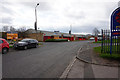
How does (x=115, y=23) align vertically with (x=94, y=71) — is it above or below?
above

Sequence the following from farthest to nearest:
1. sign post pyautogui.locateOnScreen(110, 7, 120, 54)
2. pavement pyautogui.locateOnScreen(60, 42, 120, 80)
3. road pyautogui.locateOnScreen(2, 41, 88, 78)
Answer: sign post pyautogui.locateOnScreen(110, 7, 120, 54) → road pyautogui.locateOnScreen(2, 41, 88, 78) → pavement pyautogui.locateOnScreen(60, 42, 120, 80)

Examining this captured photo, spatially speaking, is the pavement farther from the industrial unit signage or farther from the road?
the industrial unit signage

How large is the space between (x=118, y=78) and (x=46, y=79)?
2.90m

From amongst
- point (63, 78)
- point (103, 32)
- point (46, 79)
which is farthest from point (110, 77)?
point (103, 32)

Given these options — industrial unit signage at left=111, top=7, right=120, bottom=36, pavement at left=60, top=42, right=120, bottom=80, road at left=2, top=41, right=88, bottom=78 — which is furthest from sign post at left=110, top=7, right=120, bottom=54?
road at left=2, top=41, right=88, bottom=78

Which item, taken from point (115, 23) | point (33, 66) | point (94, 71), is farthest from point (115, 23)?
point (33, 66)

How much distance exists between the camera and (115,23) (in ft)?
20.1

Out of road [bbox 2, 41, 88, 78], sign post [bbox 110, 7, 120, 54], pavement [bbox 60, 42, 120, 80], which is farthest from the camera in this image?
sign post [bbox 110, 7, 120, 54]

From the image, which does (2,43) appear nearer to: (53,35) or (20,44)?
(20,44)

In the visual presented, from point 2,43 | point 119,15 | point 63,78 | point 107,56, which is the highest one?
point 119,15

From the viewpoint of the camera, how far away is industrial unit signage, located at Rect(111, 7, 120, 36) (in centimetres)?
603

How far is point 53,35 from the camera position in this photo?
39062mm

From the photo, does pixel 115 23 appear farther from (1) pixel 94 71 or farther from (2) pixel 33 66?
(2) pixel 33 66

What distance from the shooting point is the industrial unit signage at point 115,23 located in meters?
6.03
